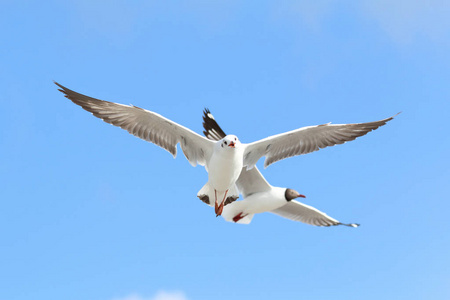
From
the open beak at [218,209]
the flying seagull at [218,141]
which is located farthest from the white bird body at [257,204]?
the open beak at [218,209]

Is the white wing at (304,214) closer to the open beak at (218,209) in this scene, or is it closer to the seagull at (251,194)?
the seagull at (251,194)

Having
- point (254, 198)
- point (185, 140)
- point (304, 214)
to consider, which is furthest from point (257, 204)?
point (185, 140)

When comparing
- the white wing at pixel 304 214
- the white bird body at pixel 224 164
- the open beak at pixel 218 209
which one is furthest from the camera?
the white wing at pixel 304 214

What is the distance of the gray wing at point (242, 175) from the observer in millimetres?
14188

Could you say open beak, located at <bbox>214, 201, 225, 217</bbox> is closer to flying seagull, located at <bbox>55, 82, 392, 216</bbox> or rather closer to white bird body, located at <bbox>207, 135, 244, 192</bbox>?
flying seagull, located at <bbox>55, 82, 392, 216</bbox>

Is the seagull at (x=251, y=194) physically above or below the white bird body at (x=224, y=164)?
above

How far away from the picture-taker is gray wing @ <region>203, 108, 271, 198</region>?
14188 millimetres

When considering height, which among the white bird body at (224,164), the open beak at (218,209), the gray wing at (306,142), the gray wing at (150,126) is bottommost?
the open beak at (218,209)

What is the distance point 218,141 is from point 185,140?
2.86 feet

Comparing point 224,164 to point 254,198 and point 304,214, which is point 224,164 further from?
point 304,214

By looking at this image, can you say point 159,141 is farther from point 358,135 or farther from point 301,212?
point 301,212

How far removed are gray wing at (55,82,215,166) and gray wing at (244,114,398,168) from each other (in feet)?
3.27

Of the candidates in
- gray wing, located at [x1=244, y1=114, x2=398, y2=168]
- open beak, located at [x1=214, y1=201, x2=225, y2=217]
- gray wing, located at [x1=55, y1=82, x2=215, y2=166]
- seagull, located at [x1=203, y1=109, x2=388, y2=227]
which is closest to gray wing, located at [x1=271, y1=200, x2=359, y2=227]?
seagull, located at [x1=203, y1=109, x2=388, y2=227]

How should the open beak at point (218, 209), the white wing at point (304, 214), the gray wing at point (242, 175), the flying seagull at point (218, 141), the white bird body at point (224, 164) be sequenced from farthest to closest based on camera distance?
the white wing at point (304, 214) < the gray wing at point (242, 175) < the open beak at point (218, 209) < the flying seagull at point (218, 141) < the white bird body at point (224, 164)
